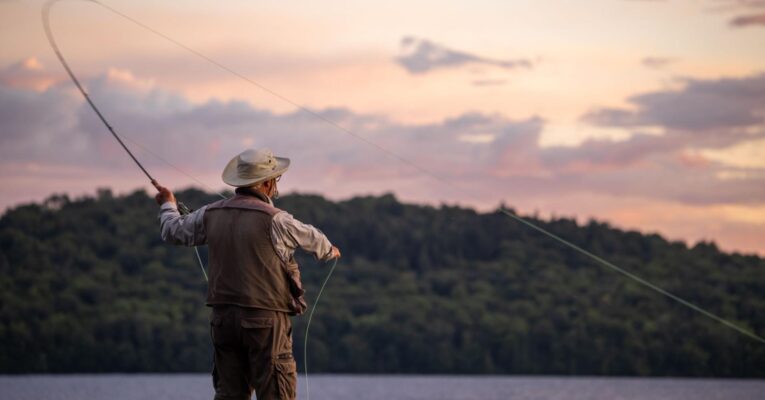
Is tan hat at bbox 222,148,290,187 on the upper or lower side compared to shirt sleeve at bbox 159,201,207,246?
upper

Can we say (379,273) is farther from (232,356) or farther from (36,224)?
(232,356)

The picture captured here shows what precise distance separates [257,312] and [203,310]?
92869mm

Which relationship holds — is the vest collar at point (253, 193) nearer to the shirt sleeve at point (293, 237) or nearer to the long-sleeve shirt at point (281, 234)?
the long-sleeve shirt at point (281, 234)

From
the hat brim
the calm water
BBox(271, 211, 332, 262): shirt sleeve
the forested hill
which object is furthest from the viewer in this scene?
the forested hill

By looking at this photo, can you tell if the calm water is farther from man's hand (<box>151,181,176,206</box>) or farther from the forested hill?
man's hand (<box>151,181,176,206</box>)

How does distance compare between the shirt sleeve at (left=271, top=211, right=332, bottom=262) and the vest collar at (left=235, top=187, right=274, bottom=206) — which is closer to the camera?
the shirt sleeve at (left=271, top=211, right=332, bottom=262)

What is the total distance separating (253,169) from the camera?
305 inches

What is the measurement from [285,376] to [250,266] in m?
0.66

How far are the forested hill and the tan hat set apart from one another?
84.9 metres

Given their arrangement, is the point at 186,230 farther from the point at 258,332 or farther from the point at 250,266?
the point at 258,332

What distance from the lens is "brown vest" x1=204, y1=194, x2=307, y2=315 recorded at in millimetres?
7477

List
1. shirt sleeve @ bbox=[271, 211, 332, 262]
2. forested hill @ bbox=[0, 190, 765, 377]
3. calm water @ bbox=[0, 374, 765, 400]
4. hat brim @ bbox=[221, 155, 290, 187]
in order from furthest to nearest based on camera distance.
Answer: forested hill @ bbox=[0, 190, 765, 377], calm water @ bbox=[0, 374, 765, 400], hat brim @ bbox=[221, 155, 290, 187], shirt sleeve @ bbox=[271, 211, 332, 262]

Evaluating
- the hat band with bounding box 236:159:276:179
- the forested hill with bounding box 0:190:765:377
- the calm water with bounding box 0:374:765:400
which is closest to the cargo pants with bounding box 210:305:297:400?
the hat band with bounding box 236:159:276:179

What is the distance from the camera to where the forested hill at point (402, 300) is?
99.1 m
